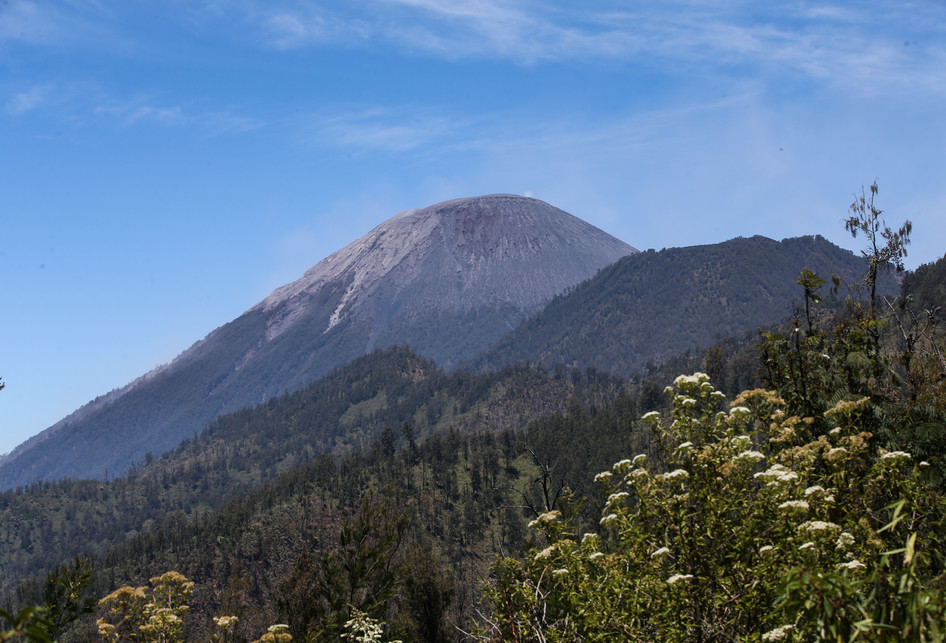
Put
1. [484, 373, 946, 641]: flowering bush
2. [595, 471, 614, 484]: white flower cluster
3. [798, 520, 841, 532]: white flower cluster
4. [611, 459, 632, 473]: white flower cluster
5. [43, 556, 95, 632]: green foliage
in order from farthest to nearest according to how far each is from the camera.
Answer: [43, 556, 95, 632]: green foliage, [595, 471, 614, 484]: white flower cluster, [611, 459, 632, 473]: white flower cluster, [484, 373, 946, 641]: flowering bush, [798, 520, 841, 532]: white flower cluster

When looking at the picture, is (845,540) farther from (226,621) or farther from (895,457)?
(226,621)

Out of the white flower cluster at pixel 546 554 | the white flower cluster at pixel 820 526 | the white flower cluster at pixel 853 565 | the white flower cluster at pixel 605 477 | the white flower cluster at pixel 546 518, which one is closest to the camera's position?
the white flower cluster at pixel 853 565

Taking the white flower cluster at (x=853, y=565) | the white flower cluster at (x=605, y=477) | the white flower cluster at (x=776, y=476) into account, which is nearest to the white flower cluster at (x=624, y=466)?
the white flower cluster at (x=605, y=477)

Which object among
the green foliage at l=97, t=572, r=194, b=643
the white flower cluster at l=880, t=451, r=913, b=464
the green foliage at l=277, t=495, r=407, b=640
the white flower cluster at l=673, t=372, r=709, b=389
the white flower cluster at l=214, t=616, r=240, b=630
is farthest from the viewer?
the green foliage at l=277, t=495, r=407, b=640

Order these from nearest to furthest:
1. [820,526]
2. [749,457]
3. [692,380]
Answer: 1. [820,526]
2. [749,457]
3. [692,380]

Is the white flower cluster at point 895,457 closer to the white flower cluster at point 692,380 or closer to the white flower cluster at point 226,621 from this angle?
the white flower cluster at point 692,380

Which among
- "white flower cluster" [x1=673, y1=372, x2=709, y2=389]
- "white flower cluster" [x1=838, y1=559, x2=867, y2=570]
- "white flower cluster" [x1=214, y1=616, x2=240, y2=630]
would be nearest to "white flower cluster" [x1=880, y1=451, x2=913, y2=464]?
"white flower cluster" [x1=838, y1=559, x2=867, y2=570]

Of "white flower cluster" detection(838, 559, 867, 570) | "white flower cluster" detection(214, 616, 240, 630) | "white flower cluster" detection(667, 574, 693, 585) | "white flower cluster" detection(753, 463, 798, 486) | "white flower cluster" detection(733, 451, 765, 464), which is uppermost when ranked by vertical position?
"white flower cluster" detection(733, 451, 765, 464)

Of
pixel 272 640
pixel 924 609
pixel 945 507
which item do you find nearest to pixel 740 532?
pixel 924 609

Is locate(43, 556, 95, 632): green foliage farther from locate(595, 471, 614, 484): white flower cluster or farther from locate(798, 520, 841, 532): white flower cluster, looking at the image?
locate(798, 520, 841, 532): white flower cluster

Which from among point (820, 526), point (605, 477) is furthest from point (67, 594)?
point (820, 526)

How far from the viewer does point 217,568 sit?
150 m

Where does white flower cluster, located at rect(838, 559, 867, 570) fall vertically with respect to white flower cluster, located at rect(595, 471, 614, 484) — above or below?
below

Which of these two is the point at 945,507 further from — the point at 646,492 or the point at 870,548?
the point at 646,492
